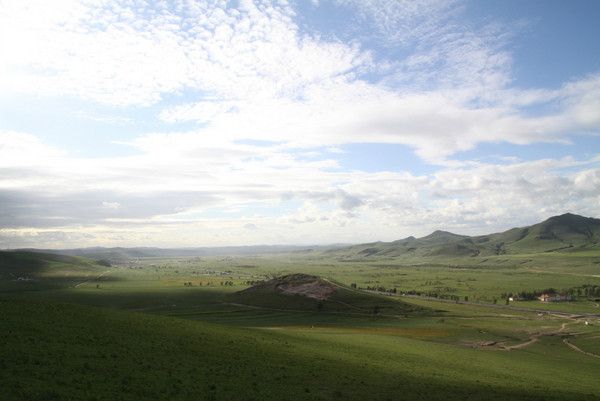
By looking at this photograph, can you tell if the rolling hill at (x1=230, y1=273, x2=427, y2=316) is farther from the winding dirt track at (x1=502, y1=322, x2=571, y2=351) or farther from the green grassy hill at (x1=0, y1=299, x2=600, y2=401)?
the green grassy hill at (x1=0, y1=299, x2=600, y2=401)

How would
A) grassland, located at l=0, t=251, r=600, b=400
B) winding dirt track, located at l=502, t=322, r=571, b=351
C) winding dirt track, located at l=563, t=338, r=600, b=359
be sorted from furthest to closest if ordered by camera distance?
winding dirt track, located at l=502, t=322, r=571, b=351 → winding dirt track, located at l=563, t=338, r=600, b=359 → grassland, located at l=0, t=251, r=600, b=400

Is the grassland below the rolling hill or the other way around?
the other way around

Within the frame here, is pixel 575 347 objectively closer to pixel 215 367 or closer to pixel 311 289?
pixel 215 367

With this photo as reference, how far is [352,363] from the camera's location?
46.7 meters

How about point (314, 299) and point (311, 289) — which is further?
point (311, 289)

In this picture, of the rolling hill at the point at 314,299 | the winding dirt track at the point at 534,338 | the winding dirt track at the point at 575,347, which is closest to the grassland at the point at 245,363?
the winding dirt track at the point at 534,338

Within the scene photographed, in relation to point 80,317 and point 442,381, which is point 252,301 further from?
point 442,381

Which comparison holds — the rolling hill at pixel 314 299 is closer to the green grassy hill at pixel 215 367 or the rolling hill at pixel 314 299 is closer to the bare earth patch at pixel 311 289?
the bare earth patch at pixel 311 289

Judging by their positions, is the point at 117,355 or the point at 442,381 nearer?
the point at 117,355

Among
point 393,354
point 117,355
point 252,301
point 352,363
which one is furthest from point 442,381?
point 252,301

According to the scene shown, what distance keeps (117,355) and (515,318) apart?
128 metres

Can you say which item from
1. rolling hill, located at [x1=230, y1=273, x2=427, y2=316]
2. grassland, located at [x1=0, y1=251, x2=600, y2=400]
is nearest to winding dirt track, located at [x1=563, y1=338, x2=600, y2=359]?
grassland, located at [x1=0, y1=251, x2=600, y2=400]

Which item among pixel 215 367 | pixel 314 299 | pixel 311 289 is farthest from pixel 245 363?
pixel 311 289

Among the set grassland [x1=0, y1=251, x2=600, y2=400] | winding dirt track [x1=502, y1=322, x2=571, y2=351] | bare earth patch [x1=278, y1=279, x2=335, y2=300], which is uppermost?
grassland [x1=0, y1=251, x2=600, y2=400]
